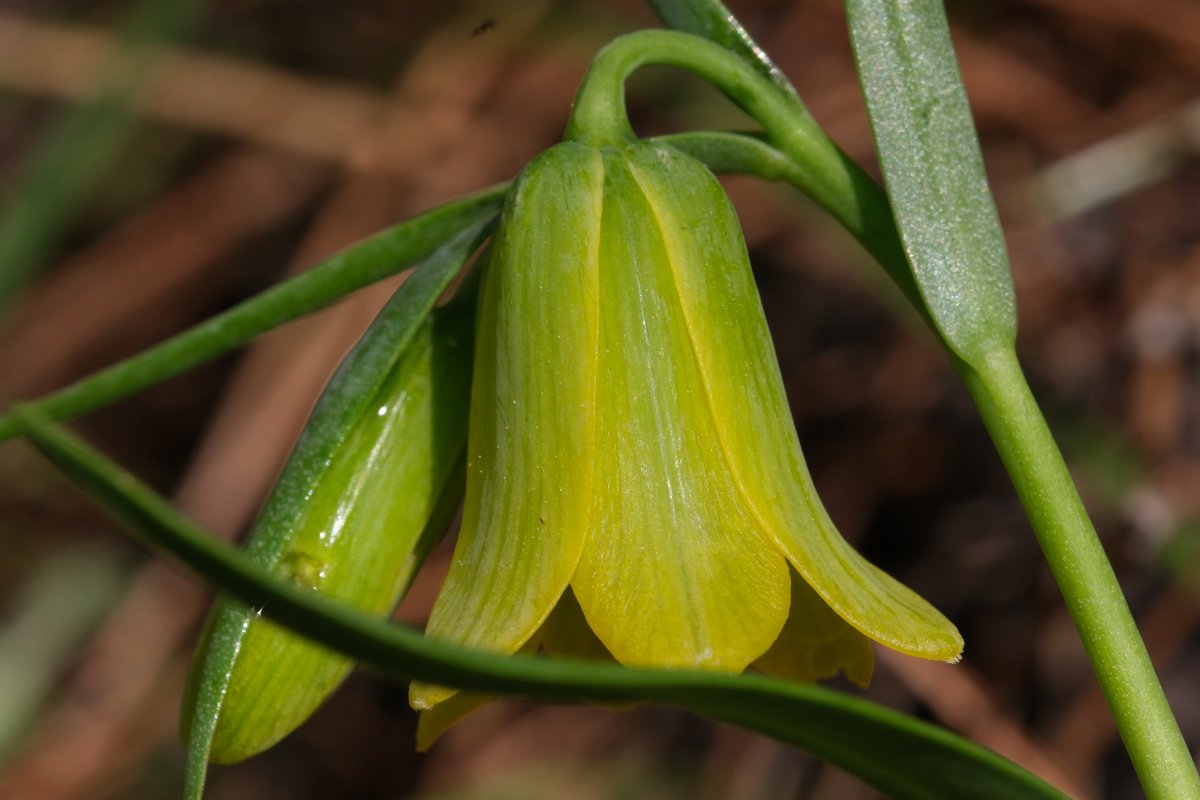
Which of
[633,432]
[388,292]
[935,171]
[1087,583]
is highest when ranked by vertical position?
[935,171]

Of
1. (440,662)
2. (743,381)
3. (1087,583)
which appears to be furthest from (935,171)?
(440,662)

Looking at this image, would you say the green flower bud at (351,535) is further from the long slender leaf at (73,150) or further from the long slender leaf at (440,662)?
the long slender leaf at (73,150)

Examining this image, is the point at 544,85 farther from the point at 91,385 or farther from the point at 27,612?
the point at 91,385

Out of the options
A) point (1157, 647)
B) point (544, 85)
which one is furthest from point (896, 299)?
point (544, 85)

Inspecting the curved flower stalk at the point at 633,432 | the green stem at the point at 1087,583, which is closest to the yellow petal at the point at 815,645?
the curved flower stalk at the point at 633,432

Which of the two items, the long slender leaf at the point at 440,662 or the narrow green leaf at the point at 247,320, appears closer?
the long slender leaf at the point at 440,662

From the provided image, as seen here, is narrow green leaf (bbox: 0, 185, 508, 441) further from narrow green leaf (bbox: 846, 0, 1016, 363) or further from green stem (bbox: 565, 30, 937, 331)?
narrow green leaf (bbox: 846, 0, 1016, 363)

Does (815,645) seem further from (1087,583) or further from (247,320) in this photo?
(247,320)
